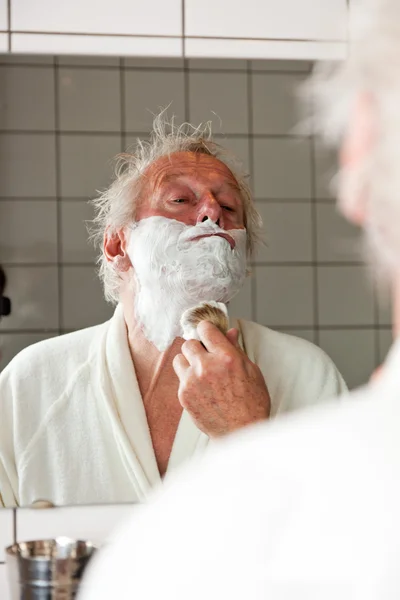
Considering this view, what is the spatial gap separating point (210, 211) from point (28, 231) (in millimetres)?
304

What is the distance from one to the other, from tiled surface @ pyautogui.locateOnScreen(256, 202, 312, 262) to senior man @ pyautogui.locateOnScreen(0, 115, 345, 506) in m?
0.05

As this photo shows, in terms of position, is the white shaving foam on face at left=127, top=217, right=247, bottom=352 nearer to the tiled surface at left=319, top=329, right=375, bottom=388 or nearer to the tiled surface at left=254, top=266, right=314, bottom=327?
the tiled surface at left=254, top=266, right=314, bottom=327

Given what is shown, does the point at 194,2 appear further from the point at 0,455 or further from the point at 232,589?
the point at 232,589

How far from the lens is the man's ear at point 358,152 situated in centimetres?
42

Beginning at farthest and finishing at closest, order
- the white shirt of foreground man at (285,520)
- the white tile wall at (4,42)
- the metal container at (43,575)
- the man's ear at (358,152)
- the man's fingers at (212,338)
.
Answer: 1. the white tile wall at (4,42)
2. the man's fingers at (212,338)
3. the metal container at (43,575)
4. the man's ear at (358,152)
5. the white shirt of foreground man at (285,520)

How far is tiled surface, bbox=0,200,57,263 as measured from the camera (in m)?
1.26

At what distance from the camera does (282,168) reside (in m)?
1.33

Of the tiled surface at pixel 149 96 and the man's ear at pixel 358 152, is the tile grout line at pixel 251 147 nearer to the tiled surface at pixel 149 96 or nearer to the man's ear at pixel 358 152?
the tiled surface at pixel 149 96

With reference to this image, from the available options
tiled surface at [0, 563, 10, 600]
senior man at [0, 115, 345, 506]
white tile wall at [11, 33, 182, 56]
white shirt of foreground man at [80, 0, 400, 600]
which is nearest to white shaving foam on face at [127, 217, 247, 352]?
senior man at [0, 115, 345, 506]

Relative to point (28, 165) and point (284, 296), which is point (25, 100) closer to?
point (28, 165)

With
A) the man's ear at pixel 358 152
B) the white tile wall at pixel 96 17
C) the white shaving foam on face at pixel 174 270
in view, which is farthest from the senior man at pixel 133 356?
the man's ear at pixel 358 152

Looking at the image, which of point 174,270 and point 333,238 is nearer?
point 174,270

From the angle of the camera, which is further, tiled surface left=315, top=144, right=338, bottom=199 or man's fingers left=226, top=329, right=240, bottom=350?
tiled surface left=315, top=144, right=338, bottom=199

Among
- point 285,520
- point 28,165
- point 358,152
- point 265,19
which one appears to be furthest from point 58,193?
point 285,520
